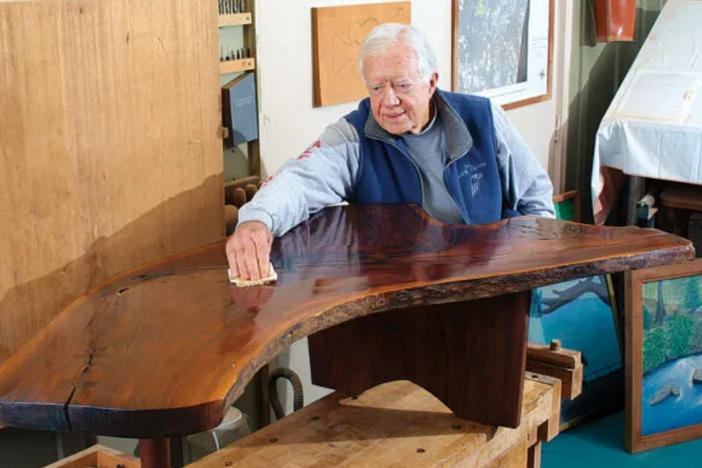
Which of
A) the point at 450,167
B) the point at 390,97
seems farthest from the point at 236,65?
the point at 450,167

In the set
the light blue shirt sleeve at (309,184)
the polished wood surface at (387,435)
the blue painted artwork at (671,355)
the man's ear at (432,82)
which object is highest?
the man's ear at (432,82)

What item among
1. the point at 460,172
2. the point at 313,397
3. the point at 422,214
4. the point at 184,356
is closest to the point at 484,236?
the point at 422,214

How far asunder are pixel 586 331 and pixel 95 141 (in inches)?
105

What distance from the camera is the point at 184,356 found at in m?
1.73

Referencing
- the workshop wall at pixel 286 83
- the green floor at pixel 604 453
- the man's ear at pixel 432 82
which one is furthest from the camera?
the green floor at pixel 604 453

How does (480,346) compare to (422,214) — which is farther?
(422,214)

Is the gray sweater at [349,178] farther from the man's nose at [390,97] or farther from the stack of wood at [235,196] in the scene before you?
the stack of wood at [235,196]

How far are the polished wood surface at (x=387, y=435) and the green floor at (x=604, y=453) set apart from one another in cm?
145

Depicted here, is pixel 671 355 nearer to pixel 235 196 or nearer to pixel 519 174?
pixel 519 174

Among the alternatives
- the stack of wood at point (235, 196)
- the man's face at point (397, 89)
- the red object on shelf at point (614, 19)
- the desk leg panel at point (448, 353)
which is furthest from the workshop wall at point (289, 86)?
the red object on shelf at point (614, 19)

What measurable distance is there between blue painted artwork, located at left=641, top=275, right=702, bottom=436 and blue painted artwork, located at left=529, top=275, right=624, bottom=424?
12.1 inches

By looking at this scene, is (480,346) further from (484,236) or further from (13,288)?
(13,288)

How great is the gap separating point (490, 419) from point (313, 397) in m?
1.42

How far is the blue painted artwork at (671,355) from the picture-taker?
4219 millimetres
